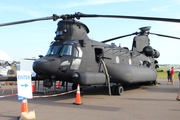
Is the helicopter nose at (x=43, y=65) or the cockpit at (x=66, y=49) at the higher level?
the cockpit at (x=66, y=49)

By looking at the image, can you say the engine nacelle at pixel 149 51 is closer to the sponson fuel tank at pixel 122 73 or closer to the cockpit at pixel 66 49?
the sponson fuel tank at pixel 122 73

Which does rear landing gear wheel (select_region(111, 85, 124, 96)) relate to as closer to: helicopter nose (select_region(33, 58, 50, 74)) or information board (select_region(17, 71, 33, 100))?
helicopter nose (select_region(33, 58, 50, 74))

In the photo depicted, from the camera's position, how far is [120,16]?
9.18 m

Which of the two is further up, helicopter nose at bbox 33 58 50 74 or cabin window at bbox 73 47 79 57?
cabin window at bbox 73 47 79 57

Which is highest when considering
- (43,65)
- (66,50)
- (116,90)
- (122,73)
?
(66,50)

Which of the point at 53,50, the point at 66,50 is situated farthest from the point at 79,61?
the point at 53,50

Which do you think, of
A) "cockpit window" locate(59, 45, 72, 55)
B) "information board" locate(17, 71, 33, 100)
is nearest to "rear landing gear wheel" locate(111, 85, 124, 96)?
"cockpit window" locate(59, 45, 72, 55)

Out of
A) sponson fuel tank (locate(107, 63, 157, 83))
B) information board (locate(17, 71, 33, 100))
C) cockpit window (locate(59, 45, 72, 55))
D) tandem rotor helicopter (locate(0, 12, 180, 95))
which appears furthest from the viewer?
sponson fuel tank (locate(107, 63, 157, 83))

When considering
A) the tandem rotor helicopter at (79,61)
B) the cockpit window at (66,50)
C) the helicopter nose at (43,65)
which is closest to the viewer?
the helicopter nose at (43,65)

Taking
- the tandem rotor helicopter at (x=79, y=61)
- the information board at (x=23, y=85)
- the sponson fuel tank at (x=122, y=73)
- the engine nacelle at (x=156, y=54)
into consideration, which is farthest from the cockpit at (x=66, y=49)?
the engine nacelle at (x=156, y=54)

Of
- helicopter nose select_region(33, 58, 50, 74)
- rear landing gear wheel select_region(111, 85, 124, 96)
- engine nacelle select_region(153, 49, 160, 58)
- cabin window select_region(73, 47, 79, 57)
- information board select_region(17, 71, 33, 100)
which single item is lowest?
rear landing gear wheel select_region(111, 85, 124, 96)

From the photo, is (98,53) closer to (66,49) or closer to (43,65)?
(66,49)

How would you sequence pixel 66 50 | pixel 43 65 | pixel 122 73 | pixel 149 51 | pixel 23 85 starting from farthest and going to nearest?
pixel 149 51, pixel 122 73, pixel 66 50, pixel 43 65, pixel 23 85

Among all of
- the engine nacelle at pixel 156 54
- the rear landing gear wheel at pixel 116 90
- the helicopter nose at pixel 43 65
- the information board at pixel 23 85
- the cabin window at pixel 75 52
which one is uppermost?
the engine nacelle at pixel 156 54
